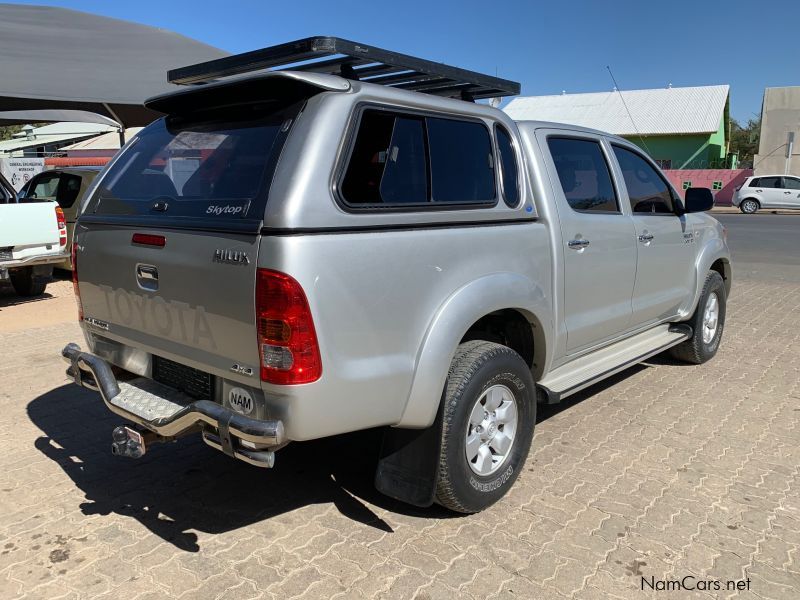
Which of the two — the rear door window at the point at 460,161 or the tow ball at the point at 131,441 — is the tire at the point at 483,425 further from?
the tow ball at the point at 131,441

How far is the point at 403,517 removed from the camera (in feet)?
11.1

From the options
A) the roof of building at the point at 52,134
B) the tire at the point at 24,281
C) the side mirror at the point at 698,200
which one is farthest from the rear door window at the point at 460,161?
the roof of building at the point at 52,134

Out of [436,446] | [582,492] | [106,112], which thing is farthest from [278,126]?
[106,112]

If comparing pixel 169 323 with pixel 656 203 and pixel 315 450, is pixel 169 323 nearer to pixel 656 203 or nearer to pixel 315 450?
pixel 315 450

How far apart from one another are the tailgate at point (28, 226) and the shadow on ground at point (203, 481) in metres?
4.47

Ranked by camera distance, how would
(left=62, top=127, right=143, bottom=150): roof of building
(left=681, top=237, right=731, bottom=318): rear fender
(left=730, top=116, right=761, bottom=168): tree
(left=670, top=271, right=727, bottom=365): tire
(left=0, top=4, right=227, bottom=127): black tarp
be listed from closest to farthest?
(left=681, top=237, right=731, bottom=318): rear fender, (left=670, top=271, right=727, bottom=365): tire, (left=0, top=4, right=227, bottom=127): black tarp, (left=62, top=127, right=143, bottom=150): roof of building, (left=730, top=116, right=761, bottom=168): tree

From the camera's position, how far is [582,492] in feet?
11.8

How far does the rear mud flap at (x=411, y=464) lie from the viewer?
304cm

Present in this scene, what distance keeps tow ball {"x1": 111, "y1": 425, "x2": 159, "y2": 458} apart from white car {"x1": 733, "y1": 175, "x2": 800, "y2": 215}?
29.6 metres

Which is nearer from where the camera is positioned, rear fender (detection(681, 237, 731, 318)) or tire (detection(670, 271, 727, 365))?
rear fender (detection(681, 237, 731, 318))

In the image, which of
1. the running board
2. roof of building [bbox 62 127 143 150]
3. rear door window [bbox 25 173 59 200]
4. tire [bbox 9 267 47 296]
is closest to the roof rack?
the running board

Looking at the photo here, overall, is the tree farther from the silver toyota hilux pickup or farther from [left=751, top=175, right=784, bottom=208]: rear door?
the silver toyota hilux pickup

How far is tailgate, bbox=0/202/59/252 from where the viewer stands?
317 inches

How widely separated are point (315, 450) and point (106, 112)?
12112 mm
